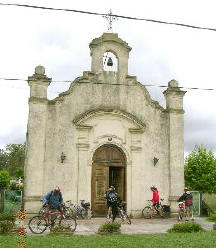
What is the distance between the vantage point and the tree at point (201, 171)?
39.1m

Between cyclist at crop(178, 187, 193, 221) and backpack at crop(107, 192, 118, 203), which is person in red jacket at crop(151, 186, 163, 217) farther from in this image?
backpack at crop(107, 192, 118, 203)

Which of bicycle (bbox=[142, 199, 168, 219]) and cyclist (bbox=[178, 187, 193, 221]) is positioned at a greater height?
cyclist (bbox=[178, 187, 193, 221])

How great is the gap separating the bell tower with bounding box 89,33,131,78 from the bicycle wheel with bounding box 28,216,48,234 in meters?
9.25

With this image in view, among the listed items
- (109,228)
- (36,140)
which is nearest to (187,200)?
(109,228)

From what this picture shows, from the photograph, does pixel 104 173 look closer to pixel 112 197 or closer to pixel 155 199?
pixel 155 199

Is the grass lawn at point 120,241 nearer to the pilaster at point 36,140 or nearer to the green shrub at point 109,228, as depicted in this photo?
the green shrub at point 109,228

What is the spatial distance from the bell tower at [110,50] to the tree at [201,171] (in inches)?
752

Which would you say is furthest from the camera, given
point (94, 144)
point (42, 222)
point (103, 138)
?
point (103, 138)

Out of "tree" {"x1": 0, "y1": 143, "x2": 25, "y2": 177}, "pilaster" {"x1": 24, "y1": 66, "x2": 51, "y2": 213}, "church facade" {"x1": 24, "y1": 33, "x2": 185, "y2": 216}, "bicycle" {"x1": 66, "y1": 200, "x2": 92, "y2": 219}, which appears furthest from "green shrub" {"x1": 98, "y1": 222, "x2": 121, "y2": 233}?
"tree" {"x1": 0, "y1": 143, "x2": 25, "y2": 177}

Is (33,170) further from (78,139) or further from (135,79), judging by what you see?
(135,79)

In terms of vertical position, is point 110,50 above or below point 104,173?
above

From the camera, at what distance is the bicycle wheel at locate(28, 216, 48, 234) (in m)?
15.8

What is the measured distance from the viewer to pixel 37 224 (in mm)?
15914

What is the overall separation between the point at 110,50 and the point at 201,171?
2053 cm
